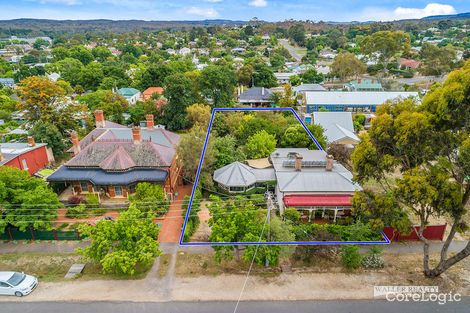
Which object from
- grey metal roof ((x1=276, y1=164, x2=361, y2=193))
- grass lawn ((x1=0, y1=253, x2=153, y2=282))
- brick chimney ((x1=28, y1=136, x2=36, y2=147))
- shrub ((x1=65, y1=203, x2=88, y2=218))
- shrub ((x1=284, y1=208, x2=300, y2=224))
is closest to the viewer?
grass lawn ((x1=0, y1=253, x2=153, y2=282))

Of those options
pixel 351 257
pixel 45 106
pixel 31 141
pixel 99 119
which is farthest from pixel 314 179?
pixel 45 106

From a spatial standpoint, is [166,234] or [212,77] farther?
[212,77]

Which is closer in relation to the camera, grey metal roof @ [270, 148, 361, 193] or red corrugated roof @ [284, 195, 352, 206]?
red corrugated roof @ [284, 195, 352, 206]

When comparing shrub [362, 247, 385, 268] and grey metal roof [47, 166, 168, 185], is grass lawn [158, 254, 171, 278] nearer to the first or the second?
grey metal roof [47, 166, 168, 185]

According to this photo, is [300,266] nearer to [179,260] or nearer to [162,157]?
[179,260]

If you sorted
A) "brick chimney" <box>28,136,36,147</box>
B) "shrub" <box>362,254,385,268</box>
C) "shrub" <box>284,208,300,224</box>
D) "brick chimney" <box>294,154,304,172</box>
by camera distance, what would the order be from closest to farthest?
"shrub" <box>362,254,385,268</box> → "shrub" <box>284,208,300,224</box> → "brick chimney" <box>294,154,304,172</box> → "brick chimney" <box>28,136,36,147</box>

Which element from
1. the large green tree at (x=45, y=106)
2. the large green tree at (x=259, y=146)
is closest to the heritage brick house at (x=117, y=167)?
the large green tree at (x=259, y=146)

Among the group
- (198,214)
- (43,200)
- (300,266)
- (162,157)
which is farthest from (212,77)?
(300,266)

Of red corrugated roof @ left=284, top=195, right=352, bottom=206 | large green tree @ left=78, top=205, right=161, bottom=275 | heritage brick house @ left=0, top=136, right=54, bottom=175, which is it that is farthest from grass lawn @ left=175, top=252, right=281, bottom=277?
heritage brick house @ left=0, top=136, right=54, bottom=175
